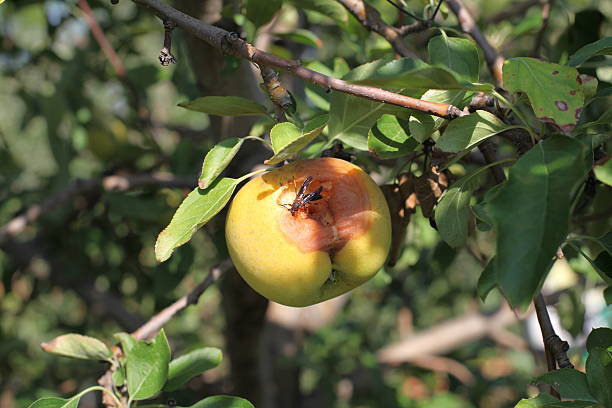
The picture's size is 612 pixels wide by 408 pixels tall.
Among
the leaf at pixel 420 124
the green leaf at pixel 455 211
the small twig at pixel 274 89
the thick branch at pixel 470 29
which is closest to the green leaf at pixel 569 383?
the green leaf at pixel 455 211

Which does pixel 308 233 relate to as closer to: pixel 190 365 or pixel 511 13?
pixel 190 365

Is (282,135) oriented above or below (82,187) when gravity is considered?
above

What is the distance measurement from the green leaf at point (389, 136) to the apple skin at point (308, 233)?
0.04 metres

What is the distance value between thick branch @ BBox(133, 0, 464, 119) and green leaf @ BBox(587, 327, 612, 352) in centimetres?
27

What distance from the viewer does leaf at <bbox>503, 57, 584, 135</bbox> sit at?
542mm

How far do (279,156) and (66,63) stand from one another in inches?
49.6

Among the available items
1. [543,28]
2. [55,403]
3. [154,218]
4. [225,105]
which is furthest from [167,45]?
[543,28]

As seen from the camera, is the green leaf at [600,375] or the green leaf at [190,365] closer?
the green leaf at [600,375]

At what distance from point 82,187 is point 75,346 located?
52 cm

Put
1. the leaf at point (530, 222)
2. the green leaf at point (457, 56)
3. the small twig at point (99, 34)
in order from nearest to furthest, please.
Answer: the leaf at point (530, 222) < the green leaf at point (457, 56) < the small twig at point (99, 34)

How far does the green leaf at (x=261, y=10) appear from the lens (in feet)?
2.84

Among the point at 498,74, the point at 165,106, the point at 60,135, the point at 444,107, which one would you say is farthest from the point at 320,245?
the point at 165,106

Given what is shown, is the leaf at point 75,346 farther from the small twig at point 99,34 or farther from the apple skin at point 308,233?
the small twig at point 99,34

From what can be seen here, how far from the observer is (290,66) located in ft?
1.93
